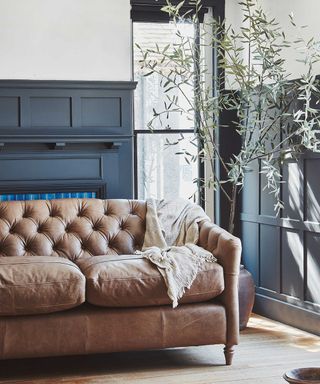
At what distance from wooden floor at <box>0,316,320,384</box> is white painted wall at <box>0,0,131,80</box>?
2.11 meters

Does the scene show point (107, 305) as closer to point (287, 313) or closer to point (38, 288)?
point (38, 288)

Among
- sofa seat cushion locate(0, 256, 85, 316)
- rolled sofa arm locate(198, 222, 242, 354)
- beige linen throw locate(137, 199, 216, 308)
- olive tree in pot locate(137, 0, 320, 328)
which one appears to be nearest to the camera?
sofa seat cushion locate(0, 256, 85, 316)

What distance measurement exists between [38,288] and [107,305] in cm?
39

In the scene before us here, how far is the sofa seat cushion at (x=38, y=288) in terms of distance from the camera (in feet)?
13.2

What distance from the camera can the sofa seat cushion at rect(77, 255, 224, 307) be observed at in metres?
4.16

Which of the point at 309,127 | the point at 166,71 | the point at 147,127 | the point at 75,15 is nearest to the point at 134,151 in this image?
the point at 147,127

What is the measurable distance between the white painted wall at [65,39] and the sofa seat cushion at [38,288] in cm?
188


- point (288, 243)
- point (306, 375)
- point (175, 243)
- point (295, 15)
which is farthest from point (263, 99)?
point (306, 375)

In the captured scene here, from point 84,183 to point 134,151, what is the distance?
0.51 m

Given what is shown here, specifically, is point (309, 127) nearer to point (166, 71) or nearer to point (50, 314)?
point (166, 71)

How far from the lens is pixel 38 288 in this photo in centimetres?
406

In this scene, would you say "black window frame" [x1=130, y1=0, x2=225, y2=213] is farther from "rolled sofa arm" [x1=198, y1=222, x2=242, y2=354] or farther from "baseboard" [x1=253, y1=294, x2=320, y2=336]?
"rolled sofa arm" [x1=198, y1=222, x2=242, y2=354]

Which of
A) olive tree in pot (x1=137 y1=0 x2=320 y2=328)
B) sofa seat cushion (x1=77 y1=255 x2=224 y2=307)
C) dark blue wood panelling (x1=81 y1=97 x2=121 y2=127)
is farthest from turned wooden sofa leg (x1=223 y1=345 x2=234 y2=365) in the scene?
dark blue wood panelling (x1=81 y1=97 x2=121 y2=127)

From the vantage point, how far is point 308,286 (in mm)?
5129
